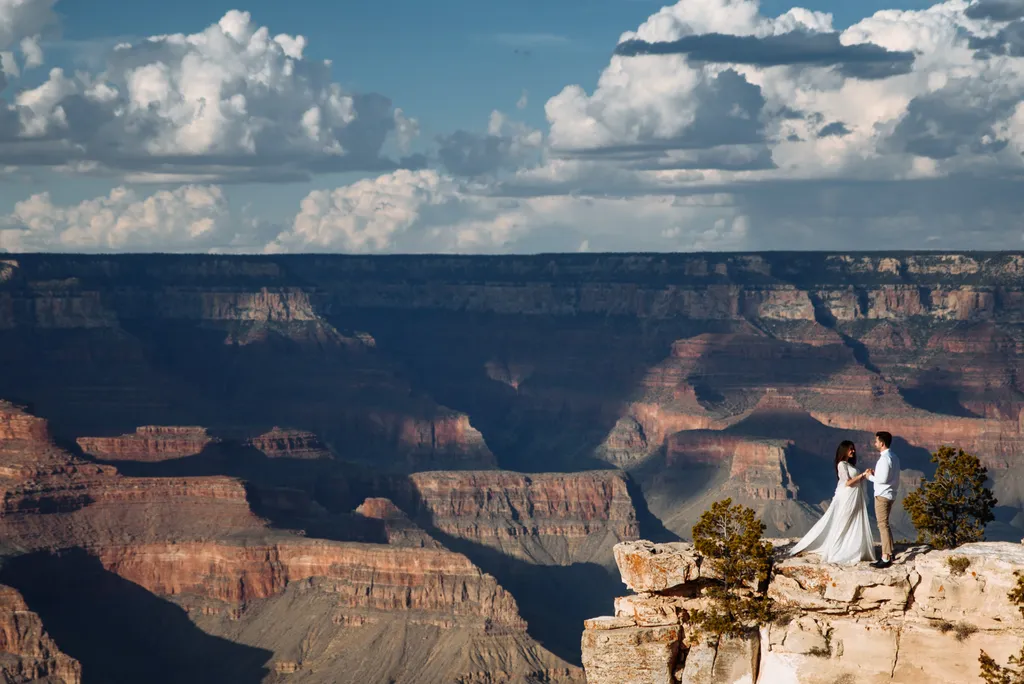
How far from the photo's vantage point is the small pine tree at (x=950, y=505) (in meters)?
34.9

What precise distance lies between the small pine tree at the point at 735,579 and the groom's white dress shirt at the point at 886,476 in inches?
92.5

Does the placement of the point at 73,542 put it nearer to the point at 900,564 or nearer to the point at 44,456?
the point at 44,456

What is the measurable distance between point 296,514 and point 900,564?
125 m

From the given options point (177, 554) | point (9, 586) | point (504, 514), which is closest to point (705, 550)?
point (9, 586)

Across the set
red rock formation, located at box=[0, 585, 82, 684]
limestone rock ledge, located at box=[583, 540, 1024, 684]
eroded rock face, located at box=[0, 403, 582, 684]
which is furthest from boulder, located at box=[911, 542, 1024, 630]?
red rock formation, located at box=[0, 585, 82, 684]

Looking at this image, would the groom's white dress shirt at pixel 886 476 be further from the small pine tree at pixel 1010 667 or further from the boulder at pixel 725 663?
the small pine tree at pixel 1010 667

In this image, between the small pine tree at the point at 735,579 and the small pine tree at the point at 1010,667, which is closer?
the small pine tree at the point at 1010,667

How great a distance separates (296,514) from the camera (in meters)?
152

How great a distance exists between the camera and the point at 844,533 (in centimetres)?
2975

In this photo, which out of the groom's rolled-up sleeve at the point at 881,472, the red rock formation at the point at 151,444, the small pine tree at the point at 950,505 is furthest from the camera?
the red rock formation at the point at 151,444

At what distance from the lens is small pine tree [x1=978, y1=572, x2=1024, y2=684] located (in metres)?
25.9

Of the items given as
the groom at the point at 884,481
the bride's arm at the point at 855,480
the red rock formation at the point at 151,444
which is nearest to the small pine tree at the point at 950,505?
the groom at the point at 884,481

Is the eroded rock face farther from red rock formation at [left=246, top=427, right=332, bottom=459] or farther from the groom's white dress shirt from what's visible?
the groom's white dress shirt

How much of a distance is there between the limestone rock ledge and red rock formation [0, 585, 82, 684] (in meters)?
93.8
